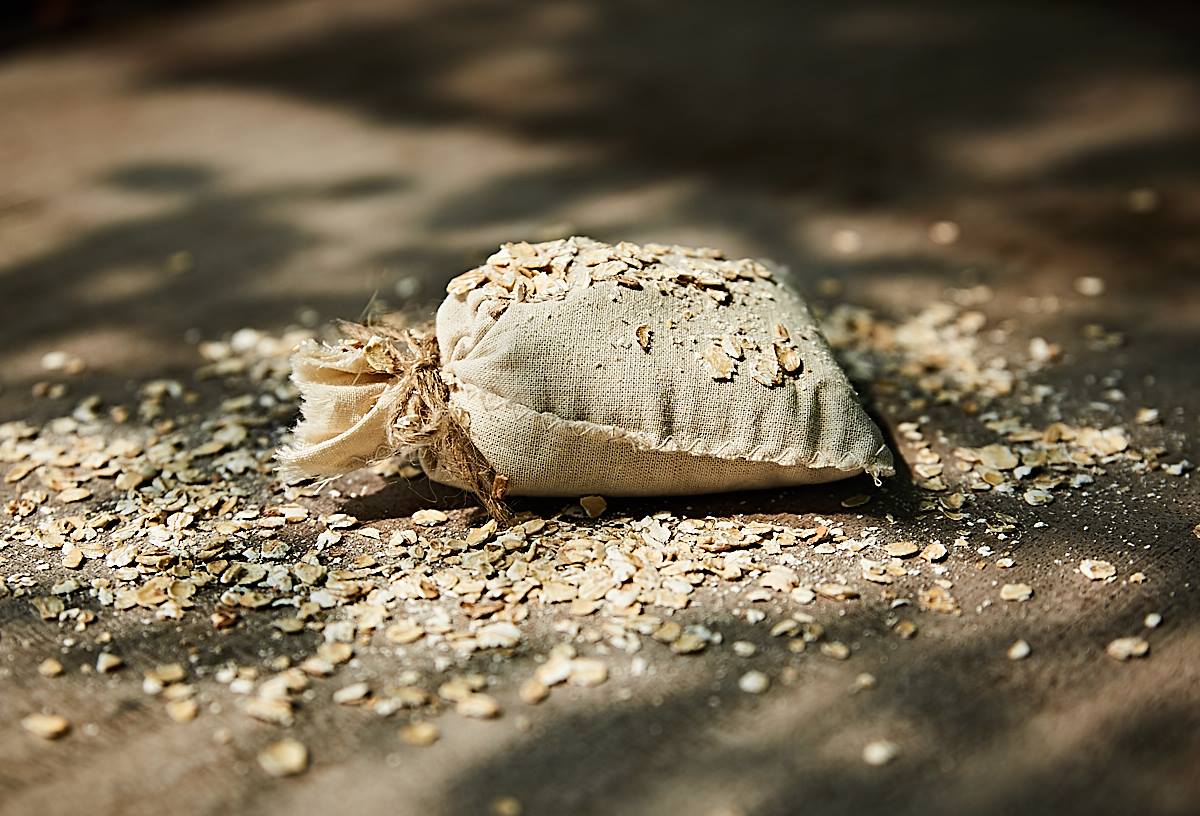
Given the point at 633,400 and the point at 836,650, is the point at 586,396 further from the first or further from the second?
the point at 836,650

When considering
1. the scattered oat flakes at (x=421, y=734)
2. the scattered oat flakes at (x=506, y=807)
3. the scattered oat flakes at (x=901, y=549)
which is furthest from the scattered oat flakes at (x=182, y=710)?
the scattered oat flakes at (x=901, y=549)

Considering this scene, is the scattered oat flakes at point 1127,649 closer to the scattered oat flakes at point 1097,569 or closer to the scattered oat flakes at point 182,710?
the scattered oat flakes at point 1097,569

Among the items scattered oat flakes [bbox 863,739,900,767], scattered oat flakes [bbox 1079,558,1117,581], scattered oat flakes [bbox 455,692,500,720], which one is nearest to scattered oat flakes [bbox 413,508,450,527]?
scattered oat flakes [bbox 455,692,500,720]

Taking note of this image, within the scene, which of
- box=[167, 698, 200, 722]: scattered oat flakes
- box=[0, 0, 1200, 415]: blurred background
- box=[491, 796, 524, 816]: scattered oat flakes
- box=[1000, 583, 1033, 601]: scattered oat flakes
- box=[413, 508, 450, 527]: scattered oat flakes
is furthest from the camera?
box=[0, 0, 1200, 415]: blurred background

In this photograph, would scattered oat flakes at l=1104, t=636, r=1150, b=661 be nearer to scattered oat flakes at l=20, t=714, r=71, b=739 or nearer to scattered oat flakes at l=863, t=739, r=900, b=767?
scattered oat flakes at l=863, t=739, r=900, b=767

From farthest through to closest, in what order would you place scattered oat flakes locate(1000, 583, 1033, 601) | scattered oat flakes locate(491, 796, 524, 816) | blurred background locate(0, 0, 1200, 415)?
blurred background locate(0, 0, 1200, 415), scattered oat flakes locate(1000, 583, 1033, 601), scattered oat flakes locate(491, 796, 524, 816)

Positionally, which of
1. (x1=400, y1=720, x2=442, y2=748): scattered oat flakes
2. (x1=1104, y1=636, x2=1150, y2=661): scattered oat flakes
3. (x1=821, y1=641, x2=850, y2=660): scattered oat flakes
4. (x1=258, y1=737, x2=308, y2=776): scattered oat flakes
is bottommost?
(x1=1104, y1=636, x2=1150, y2=661): scattered oat flakes

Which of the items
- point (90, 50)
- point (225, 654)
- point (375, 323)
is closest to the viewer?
point (225, 654)

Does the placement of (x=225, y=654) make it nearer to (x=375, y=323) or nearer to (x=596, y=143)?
(x=375, y=323)

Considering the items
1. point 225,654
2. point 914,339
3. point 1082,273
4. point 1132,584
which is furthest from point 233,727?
point 1082,273
